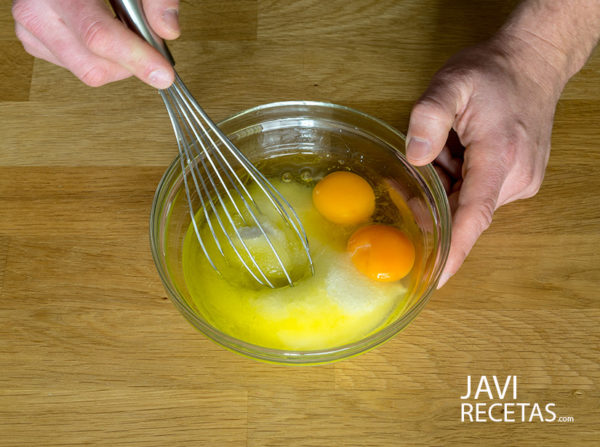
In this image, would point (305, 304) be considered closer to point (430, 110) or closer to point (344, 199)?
point (344, 199)

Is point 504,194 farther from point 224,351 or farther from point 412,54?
point 224,351

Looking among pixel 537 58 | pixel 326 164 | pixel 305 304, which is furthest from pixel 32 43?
pixel 537 58

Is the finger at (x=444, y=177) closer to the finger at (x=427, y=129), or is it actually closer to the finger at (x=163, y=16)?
the finger at (x=427, y=129)

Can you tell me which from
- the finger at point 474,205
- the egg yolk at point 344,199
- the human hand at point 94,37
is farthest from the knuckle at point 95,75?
the finger at point 474,205

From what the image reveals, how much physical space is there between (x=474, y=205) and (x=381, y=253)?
219 mm

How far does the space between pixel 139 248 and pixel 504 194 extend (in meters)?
0.82

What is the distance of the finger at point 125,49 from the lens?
93 cm

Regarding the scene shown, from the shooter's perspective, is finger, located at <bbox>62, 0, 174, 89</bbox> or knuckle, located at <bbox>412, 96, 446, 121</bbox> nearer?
finger, located at <bbox>62, 0, 174, 89</bbox>

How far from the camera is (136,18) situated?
0.93 m

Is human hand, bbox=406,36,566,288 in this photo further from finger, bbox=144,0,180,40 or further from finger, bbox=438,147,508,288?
finger, bbox=144,0,180,40

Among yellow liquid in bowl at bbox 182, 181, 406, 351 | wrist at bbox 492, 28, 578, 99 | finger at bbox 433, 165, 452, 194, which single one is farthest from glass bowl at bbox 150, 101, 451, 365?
wrist at bbox 492, 28, 578, 99

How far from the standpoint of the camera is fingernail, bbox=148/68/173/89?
94 centimetres

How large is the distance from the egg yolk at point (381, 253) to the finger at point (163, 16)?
1.80ft

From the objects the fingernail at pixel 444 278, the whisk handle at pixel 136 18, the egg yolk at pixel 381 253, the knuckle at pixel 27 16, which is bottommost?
the fingernail at pixel 444 278
